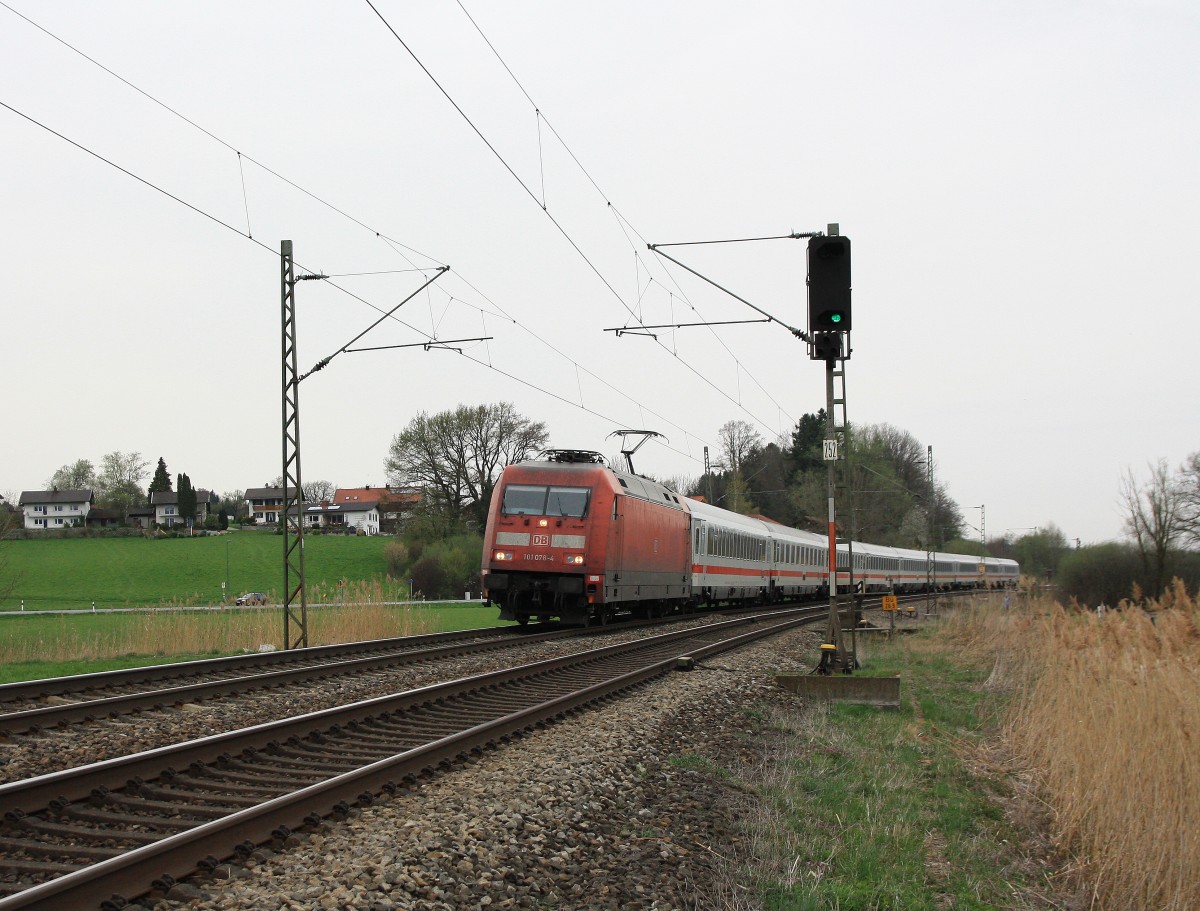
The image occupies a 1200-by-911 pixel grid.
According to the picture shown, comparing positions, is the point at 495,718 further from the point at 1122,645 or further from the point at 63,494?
the point at 63,494

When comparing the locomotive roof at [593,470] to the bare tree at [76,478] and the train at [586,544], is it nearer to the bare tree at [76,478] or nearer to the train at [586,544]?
the train at [586,544]

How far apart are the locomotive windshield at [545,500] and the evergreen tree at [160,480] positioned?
126205mm

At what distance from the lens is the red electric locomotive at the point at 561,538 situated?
21594 mm

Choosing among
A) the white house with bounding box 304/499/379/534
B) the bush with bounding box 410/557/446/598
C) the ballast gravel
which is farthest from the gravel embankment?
the white house with bounding box 304/499/379/534

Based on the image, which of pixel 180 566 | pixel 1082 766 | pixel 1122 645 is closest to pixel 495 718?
pixel 1082 766

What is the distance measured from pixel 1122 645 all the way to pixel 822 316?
5.52 m

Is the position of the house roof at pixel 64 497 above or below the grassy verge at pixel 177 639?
above

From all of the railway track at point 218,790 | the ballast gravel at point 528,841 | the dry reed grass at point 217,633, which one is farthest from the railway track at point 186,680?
the ballast gravel at point 528,841

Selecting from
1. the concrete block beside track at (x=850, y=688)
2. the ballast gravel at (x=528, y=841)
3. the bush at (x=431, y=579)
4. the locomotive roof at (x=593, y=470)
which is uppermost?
the locomotive roof at (x=593, y=470)

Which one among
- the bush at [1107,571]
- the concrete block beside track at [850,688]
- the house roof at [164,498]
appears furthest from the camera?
the house roof at [164,498]

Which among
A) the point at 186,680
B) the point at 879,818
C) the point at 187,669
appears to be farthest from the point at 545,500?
the point at 879,818

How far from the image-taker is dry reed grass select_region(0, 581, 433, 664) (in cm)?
1806

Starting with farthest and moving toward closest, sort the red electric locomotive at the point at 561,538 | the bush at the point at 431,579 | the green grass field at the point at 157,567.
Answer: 1. the green grass field at the point at 157,567
2. the bush at the point at 431,579
3. the red electric locomotive at the point at 561,538

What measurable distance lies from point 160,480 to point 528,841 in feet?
476
